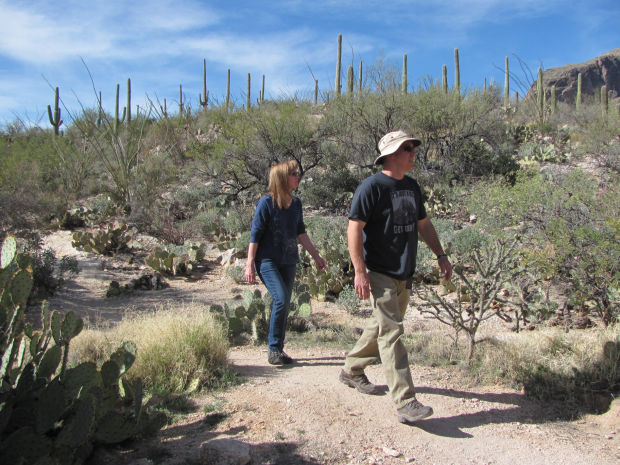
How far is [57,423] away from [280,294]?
1.98 meters

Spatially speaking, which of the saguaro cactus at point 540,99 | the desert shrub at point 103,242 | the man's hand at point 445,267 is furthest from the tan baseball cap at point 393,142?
the saguaro cactus at point 540,99

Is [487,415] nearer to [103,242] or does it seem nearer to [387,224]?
[387,224]

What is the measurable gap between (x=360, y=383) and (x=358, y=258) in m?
1.12

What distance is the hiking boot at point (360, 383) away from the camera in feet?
12.9

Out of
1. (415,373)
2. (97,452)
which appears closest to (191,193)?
(415,373)

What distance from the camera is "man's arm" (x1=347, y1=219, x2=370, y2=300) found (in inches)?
135

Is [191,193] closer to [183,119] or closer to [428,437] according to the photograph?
[183,119]

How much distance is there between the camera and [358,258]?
3428 mm

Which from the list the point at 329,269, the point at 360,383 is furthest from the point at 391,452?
the point at 329,269

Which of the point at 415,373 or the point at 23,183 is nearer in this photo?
the point at 415,373

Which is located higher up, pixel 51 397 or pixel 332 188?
pixel 332 188

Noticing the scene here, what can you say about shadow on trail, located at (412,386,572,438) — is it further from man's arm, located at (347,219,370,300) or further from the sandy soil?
man's arm, located at (347,219,370,300)

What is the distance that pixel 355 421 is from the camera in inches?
139

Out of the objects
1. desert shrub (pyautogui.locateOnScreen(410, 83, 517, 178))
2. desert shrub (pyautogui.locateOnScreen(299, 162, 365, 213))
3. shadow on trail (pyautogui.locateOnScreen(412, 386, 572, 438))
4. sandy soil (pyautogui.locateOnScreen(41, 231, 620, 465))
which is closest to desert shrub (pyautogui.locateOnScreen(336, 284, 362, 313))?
sandy soil (pyautogui.locateOnScreen(41, 231, 620, 465))
